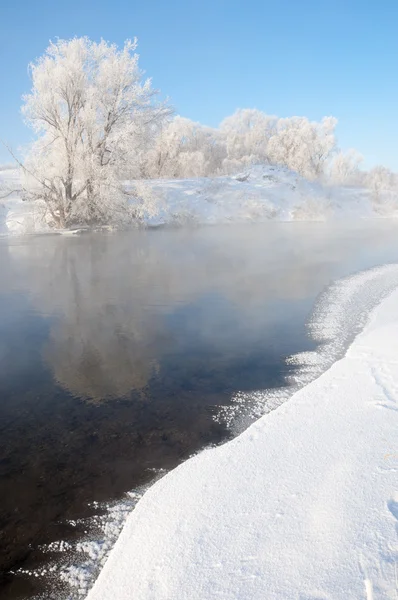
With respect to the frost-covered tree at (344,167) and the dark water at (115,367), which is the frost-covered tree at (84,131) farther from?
the frost-covered tree at (344,167)

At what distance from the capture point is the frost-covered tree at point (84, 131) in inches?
951

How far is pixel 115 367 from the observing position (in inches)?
240

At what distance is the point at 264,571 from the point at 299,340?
4.91 m

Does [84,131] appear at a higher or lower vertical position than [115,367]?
higher

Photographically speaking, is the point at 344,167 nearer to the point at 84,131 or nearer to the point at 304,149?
the point at 304,149

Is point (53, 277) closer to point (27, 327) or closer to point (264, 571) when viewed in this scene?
point (27, 327)

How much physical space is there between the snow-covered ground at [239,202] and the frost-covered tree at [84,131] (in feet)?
6.83

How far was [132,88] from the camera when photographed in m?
25.7

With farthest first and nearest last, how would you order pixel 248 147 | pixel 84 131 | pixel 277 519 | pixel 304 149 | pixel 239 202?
pixel 248 147, pixel 304 149, pixel 239 202, pixel 84 131, pixel 277 519

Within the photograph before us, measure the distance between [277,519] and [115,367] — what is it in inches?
144

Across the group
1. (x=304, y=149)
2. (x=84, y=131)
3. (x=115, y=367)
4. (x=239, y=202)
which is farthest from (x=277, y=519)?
(x=304, y=149)

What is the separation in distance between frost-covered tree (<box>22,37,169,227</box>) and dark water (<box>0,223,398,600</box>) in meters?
11.2

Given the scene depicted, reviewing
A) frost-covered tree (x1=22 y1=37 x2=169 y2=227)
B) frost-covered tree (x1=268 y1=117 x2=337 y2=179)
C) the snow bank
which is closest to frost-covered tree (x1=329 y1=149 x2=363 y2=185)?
frost-covered tree (x1=268 y1=117 x2=337 y2=179)

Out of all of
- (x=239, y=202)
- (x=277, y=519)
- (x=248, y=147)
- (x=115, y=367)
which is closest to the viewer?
(x=277, y=519)
